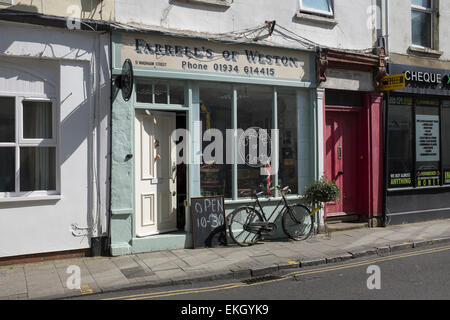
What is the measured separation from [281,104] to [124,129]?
371cm

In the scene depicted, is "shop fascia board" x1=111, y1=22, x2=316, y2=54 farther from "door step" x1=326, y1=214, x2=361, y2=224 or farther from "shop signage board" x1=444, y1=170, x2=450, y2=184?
"shop signage board" x1=444, y1=170, x2=450, y2=184

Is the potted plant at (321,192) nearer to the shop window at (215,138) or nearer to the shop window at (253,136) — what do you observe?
the shop window at (253,136)

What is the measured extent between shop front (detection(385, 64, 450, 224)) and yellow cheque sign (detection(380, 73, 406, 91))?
38 centimetres

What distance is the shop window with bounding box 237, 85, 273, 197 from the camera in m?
8.79

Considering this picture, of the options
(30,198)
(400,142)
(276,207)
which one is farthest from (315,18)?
(30,198)

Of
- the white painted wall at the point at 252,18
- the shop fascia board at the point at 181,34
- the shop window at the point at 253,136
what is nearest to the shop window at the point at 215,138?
the shop window at the point at 253,136

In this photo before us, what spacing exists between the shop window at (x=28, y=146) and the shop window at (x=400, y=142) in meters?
8.10

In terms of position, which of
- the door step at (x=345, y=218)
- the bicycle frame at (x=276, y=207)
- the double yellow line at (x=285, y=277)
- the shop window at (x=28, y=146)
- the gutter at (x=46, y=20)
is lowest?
the double yellow line at (x=285, y=277)

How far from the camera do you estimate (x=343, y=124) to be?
10.2 metres

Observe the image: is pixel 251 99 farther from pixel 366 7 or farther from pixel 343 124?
pixel 366 7

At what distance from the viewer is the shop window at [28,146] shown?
270 inches

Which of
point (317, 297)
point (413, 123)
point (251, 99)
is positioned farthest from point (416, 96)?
point (317, 297)

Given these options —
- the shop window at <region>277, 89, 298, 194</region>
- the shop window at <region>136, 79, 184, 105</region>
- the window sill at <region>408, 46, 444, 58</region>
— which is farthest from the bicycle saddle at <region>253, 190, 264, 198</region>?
the window sill at <region>408, 46, 444, 58</region>

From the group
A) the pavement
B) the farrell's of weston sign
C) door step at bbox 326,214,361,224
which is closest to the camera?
the pavement
